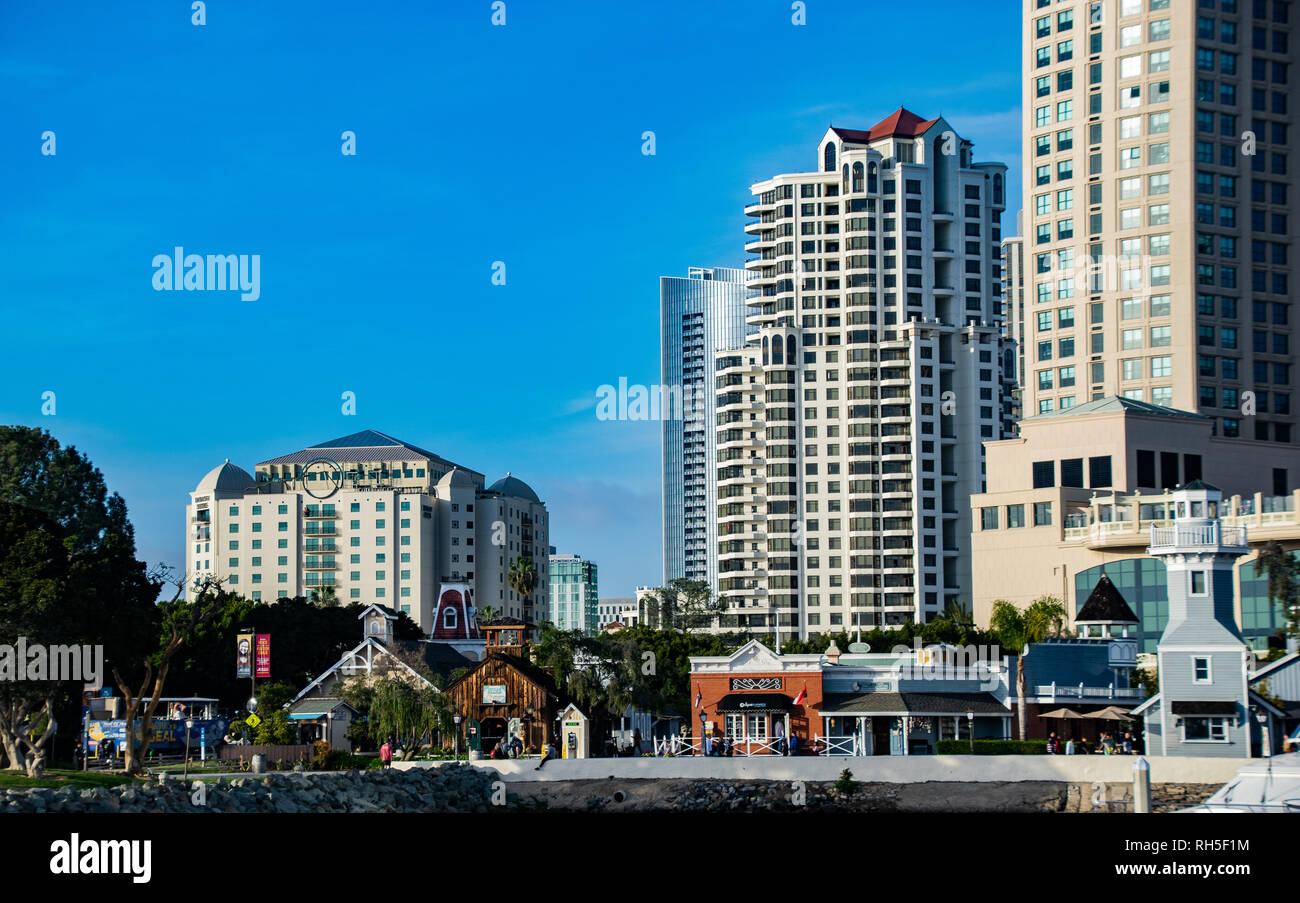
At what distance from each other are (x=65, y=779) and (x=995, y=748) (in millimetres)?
41111

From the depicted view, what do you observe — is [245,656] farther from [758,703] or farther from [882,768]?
[882,768]

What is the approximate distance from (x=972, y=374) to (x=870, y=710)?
112 meters

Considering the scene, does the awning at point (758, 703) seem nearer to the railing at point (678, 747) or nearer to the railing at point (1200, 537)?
the railing at point (678, 747)

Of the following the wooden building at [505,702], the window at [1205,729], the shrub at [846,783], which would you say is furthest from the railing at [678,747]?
the window at [1205,729]

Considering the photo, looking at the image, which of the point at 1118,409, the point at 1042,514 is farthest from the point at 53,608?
the point at 1118,409

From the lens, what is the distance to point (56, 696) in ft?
231

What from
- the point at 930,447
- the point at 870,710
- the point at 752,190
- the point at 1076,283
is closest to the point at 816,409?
the point at 930,447

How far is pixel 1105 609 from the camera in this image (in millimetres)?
82562

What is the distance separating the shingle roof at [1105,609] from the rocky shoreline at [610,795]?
16.5 meters
